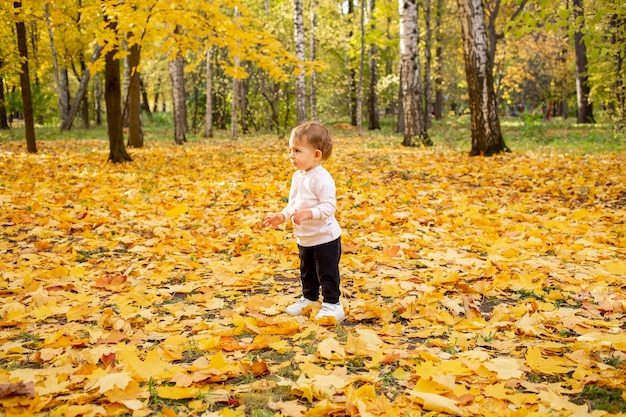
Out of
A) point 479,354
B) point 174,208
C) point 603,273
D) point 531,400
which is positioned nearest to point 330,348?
point 479,354

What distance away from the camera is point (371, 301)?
10.9 ft

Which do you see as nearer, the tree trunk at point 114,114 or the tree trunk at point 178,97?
the tree trunk at point 114,114

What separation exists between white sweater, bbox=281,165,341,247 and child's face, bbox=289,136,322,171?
0.25 feet

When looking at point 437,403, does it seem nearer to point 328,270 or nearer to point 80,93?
point 328,270

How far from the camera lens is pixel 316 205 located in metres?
3.12

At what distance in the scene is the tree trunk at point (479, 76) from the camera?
391 inches

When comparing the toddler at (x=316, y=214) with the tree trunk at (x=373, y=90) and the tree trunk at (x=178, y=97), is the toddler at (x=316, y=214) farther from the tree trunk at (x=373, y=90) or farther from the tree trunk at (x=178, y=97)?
the tree trunk at (x=373, y=90)

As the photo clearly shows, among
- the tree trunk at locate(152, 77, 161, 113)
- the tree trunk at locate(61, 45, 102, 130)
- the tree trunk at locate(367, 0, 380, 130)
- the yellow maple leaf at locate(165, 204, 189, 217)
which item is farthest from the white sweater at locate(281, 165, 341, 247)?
the tree trunk at locate(152, 77, 161, 113)

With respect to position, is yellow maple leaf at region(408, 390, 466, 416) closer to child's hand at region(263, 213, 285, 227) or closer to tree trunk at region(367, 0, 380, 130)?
child's hand at region(263, 213, 285, 227)

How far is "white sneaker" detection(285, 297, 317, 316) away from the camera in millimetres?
3152

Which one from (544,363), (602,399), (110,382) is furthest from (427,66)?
(110,382)

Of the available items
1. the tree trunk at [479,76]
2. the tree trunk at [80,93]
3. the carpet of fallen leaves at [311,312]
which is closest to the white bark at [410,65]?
the tree trunk at [479,76]

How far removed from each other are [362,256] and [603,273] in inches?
72.4

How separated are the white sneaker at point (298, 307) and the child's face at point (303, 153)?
88cm
